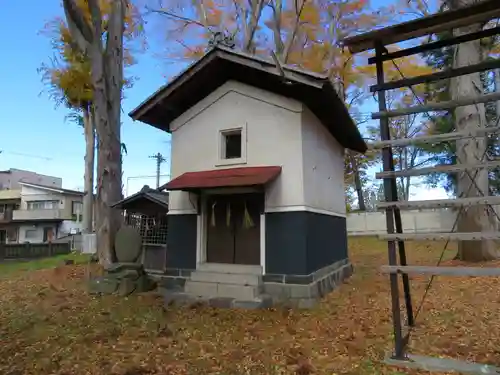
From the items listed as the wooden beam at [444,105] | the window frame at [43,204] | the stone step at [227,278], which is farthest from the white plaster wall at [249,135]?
the window frame at [43,204]

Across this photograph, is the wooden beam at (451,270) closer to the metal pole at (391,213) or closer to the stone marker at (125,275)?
the metal pole at (391,213)

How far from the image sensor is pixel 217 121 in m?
8.82

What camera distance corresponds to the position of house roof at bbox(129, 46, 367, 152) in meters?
7.38

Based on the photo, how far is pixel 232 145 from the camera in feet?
29.1

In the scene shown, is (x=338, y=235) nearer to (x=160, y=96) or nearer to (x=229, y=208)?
(x=229, y=208)

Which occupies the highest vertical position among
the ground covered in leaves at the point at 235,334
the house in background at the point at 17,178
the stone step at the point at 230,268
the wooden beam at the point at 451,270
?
the house in background at the point at 17,178

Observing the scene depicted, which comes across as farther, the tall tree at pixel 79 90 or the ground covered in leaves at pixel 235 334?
the tall tree at pixel 79 90

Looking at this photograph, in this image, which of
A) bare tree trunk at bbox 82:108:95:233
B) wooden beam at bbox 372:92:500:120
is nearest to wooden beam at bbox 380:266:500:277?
wooden beam at bbox 372:92:500:120

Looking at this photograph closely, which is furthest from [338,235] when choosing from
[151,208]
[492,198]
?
[492,198]

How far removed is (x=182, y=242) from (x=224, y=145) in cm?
265

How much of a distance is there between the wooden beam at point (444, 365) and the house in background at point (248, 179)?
3057 millimetres

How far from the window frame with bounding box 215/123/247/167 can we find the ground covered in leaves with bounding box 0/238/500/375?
339 cm

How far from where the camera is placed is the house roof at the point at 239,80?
24.2ft

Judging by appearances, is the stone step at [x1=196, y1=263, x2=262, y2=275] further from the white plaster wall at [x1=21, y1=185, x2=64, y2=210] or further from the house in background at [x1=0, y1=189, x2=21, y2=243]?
the house in background at [x1=0, y1=189, x2=21, y2=243]
